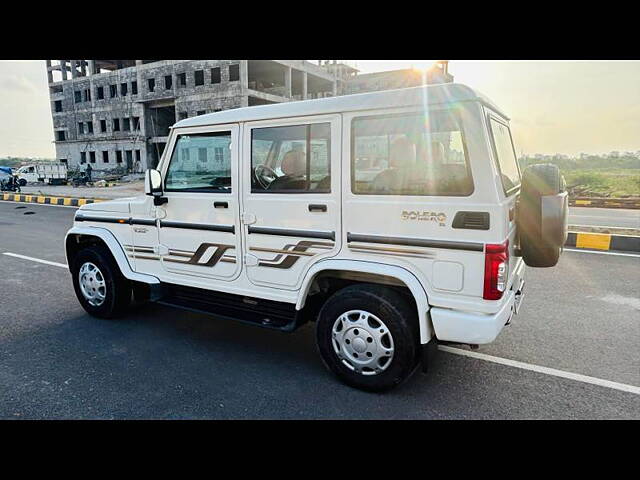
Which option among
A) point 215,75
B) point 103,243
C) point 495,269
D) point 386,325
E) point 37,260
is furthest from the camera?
point 215,75

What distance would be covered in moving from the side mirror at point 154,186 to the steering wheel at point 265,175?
103cm

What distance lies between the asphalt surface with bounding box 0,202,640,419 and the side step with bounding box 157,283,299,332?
37 centimetres

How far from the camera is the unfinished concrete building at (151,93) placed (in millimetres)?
42844

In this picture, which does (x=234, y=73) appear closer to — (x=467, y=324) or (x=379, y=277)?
(x=379, y=277)

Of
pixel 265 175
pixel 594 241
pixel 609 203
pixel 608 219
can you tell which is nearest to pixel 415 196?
pixel 265 175

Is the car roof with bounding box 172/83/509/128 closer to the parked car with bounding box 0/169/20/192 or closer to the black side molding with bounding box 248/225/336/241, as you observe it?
the black side molding with bounding box 248/225/336/241

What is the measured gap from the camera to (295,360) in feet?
12.5

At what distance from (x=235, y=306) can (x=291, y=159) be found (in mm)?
1415

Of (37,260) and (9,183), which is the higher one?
(9,183)

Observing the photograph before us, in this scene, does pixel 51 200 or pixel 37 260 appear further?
pixel 51 200

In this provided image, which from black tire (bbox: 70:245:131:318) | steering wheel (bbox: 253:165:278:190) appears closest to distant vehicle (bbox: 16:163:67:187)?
black tire (bbox: 70:245:131:318)

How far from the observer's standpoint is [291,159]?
3586 millimetres
